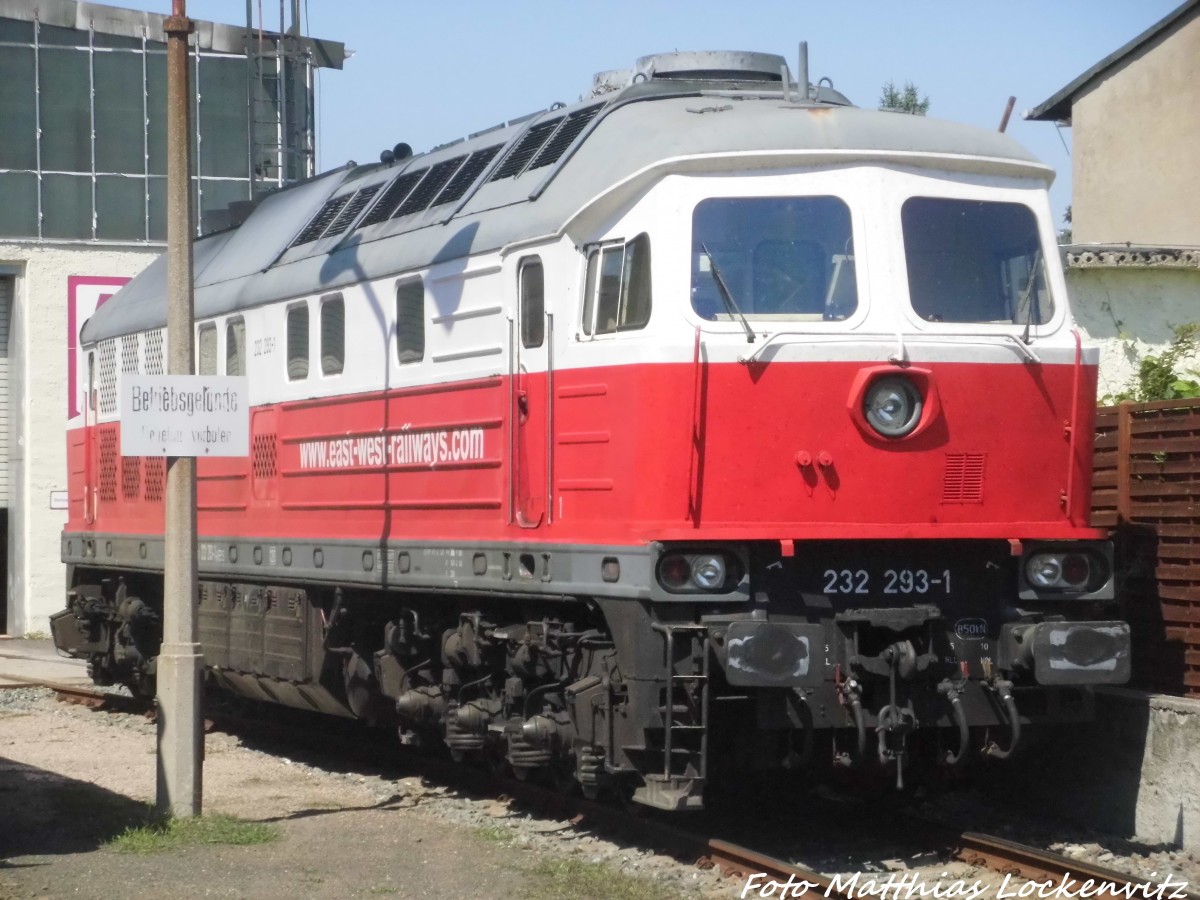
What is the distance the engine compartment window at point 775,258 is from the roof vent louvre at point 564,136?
1593mm

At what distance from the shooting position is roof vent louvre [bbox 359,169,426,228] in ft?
39.6

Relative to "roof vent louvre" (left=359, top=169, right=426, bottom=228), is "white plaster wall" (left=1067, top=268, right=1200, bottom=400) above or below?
below

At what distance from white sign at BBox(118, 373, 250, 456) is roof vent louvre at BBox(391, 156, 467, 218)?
1801 millimetres

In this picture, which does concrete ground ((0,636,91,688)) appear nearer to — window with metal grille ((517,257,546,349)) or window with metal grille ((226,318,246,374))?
window with metal grille ((226,318,246,374))

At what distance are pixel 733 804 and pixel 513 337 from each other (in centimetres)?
314

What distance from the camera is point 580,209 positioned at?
9.27m

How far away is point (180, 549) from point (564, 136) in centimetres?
337

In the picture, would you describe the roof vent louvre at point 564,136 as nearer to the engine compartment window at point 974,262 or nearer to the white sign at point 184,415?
A: the engine compartment window at point 974,262

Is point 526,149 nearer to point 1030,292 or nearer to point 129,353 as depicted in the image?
point 1030,292

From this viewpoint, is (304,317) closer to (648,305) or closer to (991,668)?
(648,305)

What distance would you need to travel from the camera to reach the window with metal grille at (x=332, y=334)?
1195 centimetres

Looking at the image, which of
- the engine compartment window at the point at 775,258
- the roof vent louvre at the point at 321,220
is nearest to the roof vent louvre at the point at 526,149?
the engine compartment window at the point at 775,258

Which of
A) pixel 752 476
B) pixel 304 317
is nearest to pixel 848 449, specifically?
pixel 752 476

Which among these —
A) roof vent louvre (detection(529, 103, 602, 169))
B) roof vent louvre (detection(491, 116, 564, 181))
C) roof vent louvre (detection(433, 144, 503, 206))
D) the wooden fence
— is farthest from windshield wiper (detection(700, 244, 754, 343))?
the wooden fence
